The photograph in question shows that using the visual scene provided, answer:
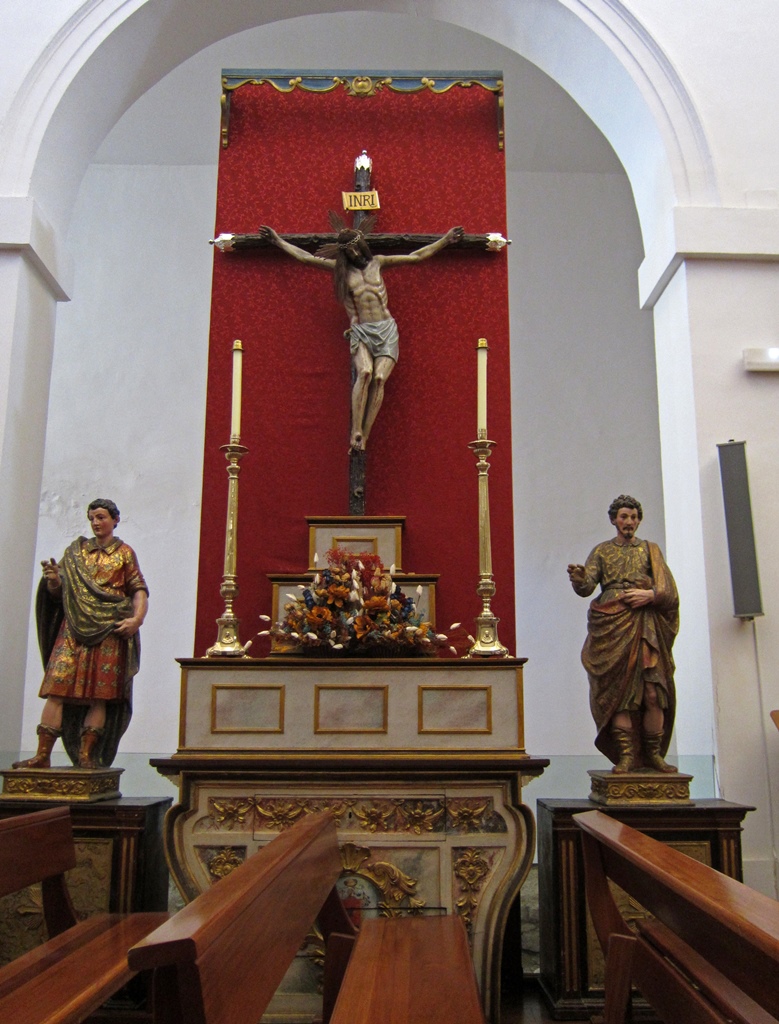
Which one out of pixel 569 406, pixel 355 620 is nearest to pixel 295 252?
pixel 355 620

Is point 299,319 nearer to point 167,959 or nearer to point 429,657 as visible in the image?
point 429,657

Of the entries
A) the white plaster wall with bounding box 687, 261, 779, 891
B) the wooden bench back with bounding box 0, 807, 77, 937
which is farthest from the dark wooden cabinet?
the wooden bench back with bounding box 0, 807, 77, 937

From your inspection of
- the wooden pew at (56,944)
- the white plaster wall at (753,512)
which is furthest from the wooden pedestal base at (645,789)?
the wooden pew at (56,944)

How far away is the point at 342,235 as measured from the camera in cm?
557

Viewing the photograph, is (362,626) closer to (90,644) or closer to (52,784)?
(90,644)

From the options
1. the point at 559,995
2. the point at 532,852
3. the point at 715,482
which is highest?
the point at 715,482

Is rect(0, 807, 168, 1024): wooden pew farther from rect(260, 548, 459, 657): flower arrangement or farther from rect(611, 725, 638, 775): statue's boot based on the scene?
rect(611, 725, 638, 775): statue's boot

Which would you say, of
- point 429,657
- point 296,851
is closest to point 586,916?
point 429,657

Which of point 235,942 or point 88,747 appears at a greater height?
point 88,747

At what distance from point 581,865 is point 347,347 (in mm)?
3309

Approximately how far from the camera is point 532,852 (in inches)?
150

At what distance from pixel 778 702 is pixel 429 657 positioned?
198cm

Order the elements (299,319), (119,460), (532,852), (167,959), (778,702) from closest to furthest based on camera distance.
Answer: (167,959), (532,852), (778,702), (299,319), (119,460)

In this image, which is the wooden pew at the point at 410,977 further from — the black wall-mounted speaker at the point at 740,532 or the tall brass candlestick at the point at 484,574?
the black wall-mounted speaker at the point at 740,532
